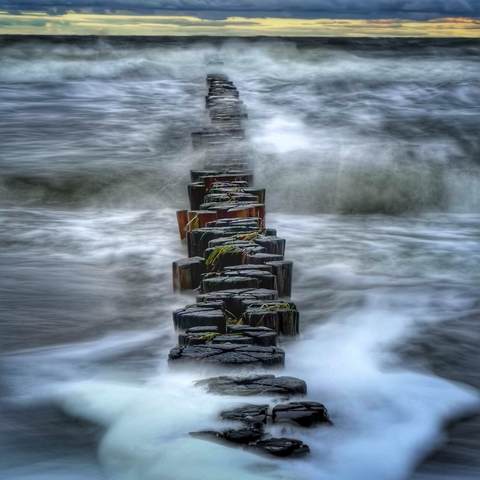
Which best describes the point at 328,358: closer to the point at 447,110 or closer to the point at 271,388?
the point at 271,388

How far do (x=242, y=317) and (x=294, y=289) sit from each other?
2081 mm

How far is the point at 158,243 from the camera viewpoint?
632 centimetres

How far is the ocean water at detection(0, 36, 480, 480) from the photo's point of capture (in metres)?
2.70

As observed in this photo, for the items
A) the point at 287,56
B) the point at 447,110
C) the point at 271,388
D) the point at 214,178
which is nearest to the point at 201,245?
the point at 214,178

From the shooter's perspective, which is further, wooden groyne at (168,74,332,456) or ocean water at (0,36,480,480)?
ocean water at (0,36,480,480)

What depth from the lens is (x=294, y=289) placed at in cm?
521

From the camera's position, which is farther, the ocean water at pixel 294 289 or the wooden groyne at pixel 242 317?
the ocean water at pixel 294 289

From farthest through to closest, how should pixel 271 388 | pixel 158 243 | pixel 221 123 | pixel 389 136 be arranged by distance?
pixel 389 136
pixel 221 123
pixel 158 243
pixel 271 388

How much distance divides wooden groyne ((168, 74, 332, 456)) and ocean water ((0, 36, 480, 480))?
0.20ft

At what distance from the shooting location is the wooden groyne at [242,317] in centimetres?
249

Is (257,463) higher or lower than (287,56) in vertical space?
lower

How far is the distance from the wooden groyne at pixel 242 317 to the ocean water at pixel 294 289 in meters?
0.06

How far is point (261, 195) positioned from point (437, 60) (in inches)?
928

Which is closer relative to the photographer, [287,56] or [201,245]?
[201,245]
